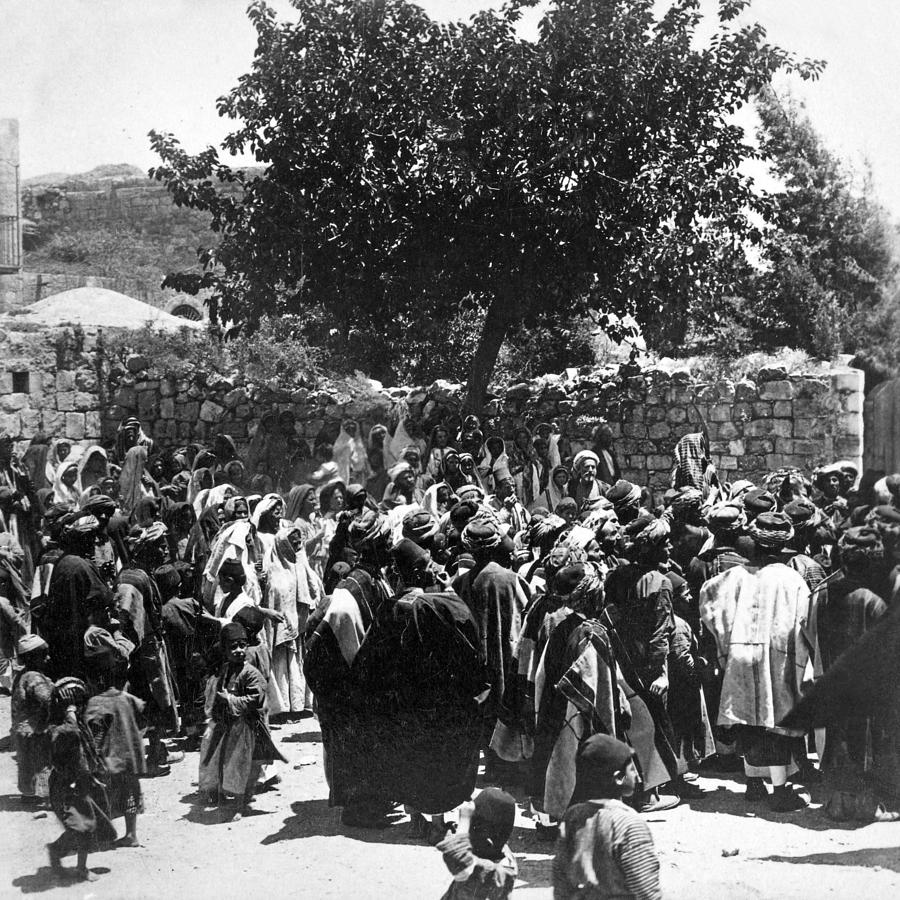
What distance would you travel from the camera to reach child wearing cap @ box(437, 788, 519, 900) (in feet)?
12.9

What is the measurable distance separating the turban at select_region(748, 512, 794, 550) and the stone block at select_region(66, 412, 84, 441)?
1151 cm

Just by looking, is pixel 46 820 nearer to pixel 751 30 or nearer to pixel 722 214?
pixel 751 30

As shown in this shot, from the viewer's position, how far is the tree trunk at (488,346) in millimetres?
12594

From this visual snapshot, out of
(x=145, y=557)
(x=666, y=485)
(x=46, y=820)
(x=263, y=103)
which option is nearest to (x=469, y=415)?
(x=666, y=485)

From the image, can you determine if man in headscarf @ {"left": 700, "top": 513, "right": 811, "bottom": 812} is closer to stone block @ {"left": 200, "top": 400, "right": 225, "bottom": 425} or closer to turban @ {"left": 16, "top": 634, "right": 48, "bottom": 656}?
turban @ {"left": 16, "top": 634, "right": 48, "bottom": 656}

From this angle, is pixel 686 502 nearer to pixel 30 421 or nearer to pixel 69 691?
pixel 69 691

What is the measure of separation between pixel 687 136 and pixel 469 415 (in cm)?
435

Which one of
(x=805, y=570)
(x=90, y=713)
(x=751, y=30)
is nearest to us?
(x=90, y=713)

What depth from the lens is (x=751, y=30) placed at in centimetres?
907

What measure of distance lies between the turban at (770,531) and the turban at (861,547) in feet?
1.15

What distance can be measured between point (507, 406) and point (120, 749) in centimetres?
947

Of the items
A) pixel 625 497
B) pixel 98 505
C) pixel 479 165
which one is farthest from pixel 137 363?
pixel 625 497

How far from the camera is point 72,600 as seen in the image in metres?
5.48

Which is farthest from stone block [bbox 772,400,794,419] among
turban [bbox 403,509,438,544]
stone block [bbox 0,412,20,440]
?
stone block [bbox 0,412,20,440]
